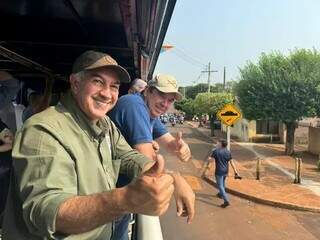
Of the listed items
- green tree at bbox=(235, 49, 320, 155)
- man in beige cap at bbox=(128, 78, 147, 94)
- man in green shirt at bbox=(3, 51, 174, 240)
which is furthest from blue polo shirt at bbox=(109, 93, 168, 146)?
green tree at bbox=(235, 49, 320, 155)

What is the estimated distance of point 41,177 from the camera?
4.71 feet

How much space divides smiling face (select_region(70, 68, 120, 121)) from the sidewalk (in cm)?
1191

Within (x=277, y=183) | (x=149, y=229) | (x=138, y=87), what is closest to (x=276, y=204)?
(x=277, y=183)

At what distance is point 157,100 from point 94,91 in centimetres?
123

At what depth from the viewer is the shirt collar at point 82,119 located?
1785 mm

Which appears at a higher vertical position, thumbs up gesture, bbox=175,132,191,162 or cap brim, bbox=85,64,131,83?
Answer: cap brim, bbox=85,64,131,83

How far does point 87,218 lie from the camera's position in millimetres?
1430

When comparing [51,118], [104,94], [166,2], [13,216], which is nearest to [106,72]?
[104,94]

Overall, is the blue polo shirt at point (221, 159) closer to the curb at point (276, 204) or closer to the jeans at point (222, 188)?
the jeans at point (222, 188)

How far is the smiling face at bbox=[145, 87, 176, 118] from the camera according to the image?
306 centimetres

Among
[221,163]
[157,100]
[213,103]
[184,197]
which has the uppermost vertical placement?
[157,100]

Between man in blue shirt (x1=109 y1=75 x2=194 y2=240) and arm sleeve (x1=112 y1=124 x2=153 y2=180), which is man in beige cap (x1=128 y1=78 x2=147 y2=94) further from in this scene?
arm sleeve (x1=112 y1=124 x2=153 y2=180)

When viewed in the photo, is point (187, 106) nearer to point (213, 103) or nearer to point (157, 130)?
point (213, 103)

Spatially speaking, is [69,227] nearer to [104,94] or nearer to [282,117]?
[104,94]
